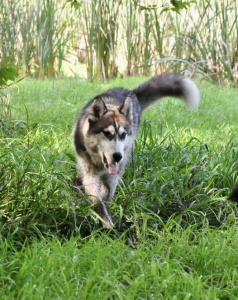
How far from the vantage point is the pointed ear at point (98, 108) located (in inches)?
147

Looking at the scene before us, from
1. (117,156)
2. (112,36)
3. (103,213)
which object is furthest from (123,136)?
(112,36)

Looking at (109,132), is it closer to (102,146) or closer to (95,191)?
(102,146)

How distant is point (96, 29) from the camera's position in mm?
9766

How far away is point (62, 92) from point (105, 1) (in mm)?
2890

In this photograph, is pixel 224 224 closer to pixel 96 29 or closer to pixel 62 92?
pixel 62 92

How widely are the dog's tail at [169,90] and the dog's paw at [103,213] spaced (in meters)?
1.73

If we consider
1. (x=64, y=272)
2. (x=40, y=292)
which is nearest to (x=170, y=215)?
(x=64, y=272)

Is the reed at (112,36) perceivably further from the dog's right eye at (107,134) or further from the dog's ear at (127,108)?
the dog's right eye at (107,134)

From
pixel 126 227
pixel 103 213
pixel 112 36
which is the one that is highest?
pixel 112 36

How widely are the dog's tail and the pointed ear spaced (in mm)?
1182

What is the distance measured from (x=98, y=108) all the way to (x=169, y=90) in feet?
4.47

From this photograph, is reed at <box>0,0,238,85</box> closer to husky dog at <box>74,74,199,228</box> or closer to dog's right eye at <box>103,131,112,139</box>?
husky dog at <box>74,74,199,228</box>

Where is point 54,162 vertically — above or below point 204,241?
above

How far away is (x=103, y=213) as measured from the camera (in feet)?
11.2
